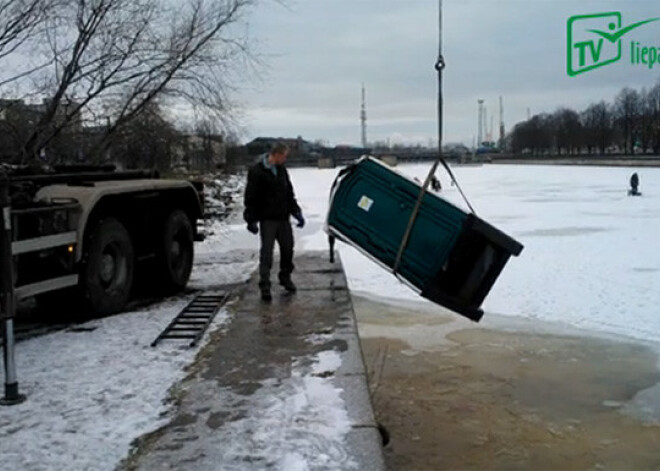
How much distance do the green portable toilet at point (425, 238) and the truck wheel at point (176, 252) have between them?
305 centimetres

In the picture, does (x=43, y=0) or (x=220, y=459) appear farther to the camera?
(x=43, y=0)

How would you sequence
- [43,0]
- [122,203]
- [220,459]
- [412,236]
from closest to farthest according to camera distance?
[220,459], [412,236], [122,203], [43,0]

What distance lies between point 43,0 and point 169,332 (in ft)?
20.9

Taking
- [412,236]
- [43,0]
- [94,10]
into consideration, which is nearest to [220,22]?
[94,10]

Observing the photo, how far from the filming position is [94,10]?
11.4 m

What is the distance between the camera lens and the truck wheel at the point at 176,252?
8852 millimetres

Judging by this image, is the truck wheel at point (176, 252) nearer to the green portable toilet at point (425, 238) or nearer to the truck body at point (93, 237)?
the truck body at point (93, 237)

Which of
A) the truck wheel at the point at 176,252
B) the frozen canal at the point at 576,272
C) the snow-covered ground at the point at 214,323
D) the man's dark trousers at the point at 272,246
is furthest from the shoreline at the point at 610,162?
the man's dark trousers at the point at 272,246

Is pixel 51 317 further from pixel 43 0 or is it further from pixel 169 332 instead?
pixel 43 0

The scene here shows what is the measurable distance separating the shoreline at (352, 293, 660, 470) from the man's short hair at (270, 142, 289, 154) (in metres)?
2.22

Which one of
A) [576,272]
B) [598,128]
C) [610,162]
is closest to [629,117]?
[598,128]

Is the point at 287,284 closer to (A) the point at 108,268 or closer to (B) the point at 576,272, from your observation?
(A) the point at 108,268

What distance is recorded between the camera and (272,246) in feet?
25.7

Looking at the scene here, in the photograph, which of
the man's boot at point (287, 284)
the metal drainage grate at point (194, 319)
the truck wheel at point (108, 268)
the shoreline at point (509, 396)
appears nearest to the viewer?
the shoreline at point (509, 396)
